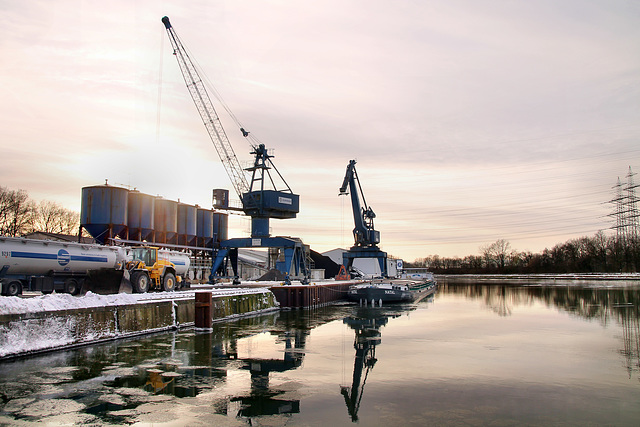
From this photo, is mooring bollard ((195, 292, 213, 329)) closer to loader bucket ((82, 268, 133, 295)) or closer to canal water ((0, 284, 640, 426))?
canal water ((0, 284, 640, 426))

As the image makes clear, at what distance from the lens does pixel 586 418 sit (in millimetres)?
10297

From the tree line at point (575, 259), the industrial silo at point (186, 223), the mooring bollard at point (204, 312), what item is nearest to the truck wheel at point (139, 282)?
the mooring bollard at point (204, 312)

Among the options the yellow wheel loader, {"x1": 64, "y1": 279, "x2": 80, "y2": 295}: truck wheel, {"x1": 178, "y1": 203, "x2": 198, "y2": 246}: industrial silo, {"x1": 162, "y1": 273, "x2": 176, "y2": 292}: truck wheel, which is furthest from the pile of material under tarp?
{"x1": 64, "y1": 279, "x2": 80, "y2": 295}: truck wheel

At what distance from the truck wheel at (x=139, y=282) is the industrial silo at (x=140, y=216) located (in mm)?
25548

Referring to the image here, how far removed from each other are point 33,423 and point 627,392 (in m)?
14.2

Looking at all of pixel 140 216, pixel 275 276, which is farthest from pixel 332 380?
pixel 140 216

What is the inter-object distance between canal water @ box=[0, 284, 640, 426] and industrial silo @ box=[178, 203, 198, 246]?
38.4 meters

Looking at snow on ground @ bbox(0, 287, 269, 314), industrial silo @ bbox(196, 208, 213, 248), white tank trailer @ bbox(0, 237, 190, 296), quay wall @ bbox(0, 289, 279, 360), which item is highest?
industrial silo @ bbox(196, 208, 213, 248)

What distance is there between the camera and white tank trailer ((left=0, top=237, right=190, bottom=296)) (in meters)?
22.9

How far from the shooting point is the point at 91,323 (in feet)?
61.4

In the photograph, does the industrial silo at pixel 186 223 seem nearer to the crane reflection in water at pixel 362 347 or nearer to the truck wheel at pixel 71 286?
the crane reflection in water at pixel 362 347

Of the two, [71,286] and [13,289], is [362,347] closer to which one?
[71,286]

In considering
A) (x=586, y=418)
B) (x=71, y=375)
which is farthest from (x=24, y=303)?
(x=586, y=418)

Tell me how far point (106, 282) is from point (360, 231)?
49.3 meters
